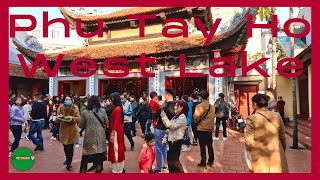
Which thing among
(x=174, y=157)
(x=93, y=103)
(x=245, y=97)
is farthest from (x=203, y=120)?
(x=245, y=97)

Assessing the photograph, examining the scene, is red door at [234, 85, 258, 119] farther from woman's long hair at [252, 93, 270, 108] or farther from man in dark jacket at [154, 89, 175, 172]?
woman's long hair at [252, 93, 270, 108]

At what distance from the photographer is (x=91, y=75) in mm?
12875

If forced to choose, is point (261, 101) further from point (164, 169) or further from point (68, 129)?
point (68, 129)

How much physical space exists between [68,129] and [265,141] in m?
3.65

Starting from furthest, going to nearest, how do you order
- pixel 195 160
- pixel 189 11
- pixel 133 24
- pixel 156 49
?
pixel 133 24 < pixel 189 11 < pixel 156 49 < pixel 195 160

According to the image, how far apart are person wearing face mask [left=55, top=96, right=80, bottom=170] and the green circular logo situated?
0.80 metres

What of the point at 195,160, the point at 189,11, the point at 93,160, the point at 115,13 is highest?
the point at 115,13

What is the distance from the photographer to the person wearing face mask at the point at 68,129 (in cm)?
471

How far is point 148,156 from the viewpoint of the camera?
445 cm

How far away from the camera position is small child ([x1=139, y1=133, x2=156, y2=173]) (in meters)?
4.44

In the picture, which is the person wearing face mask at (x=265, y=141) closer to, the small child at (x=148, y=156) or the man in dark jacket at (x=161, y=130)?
the man in dark jacket at (x=161, y=130)

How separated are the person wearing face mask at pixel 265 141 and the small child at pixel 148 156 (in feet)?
6.45

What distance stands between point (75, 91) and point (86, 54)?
5.18 m

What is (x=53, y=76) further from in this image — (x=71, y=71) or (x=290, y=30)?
(x=290, y=30)
